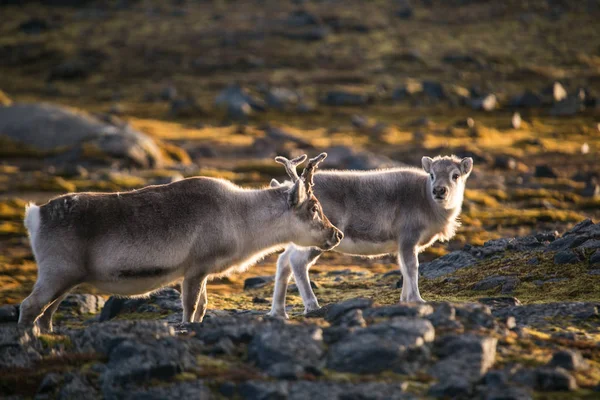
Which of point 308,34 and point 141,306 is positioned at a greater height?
point 308,34

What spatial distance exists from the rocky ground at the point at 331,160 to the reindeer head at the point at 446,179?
203 cm

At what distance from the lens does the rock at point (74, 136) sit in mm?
50250

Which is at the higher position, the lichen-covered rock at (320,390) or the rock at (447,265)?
the lichen-covered rock at (320,390)

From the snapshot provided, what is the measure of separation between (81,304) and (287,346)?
9814 millimetres

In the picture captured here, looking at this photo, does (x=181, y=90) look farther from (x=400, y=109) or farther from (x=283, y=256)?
(x=283, y=256)

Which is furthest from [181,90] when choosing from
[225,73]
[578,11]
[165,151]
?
[578,11]

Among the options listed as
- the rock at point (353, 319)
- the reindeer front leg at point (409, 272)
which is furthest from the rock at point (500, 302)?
the rock at point (353, 319)

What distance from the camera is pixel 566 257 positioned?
18781 mm

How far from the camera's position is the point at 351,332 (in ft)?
39.0

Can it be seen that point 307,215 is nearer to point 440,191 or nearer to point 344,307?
point 440,191

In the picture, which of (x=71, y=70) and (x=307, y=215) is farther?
(x=71, y=70)

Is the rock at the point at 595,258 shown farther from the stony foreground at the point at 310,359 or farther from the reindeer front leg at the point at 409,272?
the stony foreground at the point at 310,359

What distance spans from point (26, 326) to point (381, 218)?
775 cm

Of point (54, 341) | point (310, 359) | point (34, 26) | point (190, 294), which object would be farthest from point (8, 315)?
point (34, 26)
